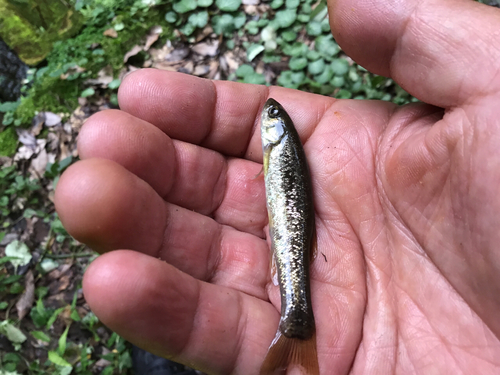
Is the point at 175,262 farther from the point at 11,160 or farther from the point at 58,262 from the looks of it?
the point at 11,160

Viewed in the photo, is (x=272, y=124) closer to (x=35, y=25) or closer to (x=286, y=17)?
(x=286, y=17)

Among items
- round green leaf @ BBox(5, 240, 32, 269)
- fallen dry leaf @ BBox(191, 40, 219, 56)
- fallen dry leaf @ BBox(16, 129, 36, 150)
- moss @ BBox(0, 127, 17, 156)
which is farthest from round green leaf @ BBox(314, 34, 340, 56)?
round green leaf @ BBox(5, 240, 32, 269)

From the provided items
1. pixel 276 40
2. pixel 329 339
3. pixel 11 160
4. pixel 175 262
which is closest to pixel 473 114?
pixel 329 339

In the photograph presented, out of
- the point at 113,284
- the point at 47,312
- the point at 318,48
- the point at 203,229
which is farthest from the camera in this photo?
the point at 318,48

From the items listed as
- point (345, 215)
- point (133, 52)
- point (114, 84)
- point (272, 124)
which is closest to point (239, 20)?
point (133, 52)

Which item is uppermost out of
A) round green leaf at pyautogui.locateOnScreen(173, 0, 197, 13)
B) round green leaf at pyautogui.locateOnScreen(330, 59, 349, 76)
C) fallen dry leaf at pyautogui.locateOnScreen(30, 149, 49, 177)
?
round green leaf at pyautogui.locateOnScreen(173, 0, 197, 13)

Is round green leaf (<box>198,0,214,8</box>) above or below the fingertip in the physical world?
above

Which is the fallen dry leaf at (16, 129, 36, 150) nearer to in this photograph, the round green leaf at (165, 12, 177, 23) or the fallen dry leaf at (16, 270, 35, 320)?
the fallen dry leaf at (16, 270, 35, 320)
